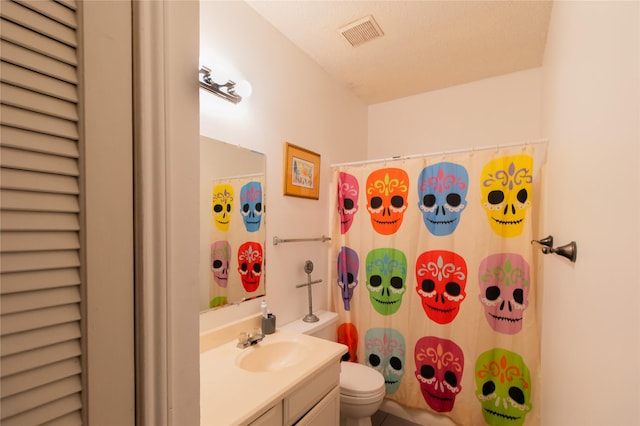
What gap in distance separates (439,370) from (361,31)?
218 cm

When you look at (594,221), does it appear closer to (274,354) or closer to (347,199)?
(274,354)

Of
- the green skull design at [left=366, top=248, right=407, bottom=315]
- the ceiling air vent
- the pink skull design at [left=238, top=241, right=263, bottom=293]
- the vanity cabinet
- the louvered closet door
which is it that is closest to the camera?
the louvered closet door

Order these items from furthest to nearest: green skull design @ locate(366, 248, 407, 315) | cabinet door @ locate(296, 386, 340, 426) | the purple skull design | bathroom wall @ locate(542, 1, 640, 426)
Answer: the purple skull design, green skull design @ locate(366, 248, 407, 315), cabinet door @ locate(296, 386, 340, 426), bathroom wall @ locate(542, 1, 640, 426)

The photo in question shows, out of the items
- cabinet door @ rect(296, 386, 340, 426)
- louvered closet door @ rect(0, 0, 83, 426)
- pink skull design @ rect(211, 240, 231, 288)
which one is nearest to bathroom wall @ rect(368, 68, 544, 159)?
pink skull design @ rect(211, 240, 231, 288)

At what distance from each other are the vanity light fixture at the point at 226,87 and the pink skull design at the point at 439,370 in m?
1.83

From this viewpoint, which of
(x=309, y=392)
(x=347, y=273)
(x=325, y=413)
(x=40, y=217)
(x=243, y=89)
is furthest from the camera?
(x=347, y=273)

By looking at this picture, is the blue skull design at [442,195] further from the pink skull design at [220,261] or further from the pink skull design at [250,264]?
the pink skull design at [220,261]

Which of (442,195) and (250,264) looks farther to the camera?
(442,195)

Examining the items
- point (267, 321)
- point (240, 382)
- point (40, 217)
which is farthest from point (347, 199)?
point (40, 217)

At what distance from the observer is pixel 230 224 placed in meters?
1.39

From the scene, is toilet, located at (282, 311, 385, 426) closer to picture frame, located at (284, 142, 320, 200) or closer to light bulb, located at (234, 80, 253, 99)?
picture frame, located at (284, 142, 320, 200)

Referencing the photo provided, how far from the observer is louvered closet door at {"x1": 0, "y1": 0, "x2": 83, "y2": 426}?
0.33 m

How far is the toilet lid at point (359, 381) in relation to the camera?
4.82 ft

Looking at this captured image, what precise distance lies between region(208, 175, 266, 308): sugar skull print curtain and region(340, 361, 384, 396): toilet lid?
2.40 ft
